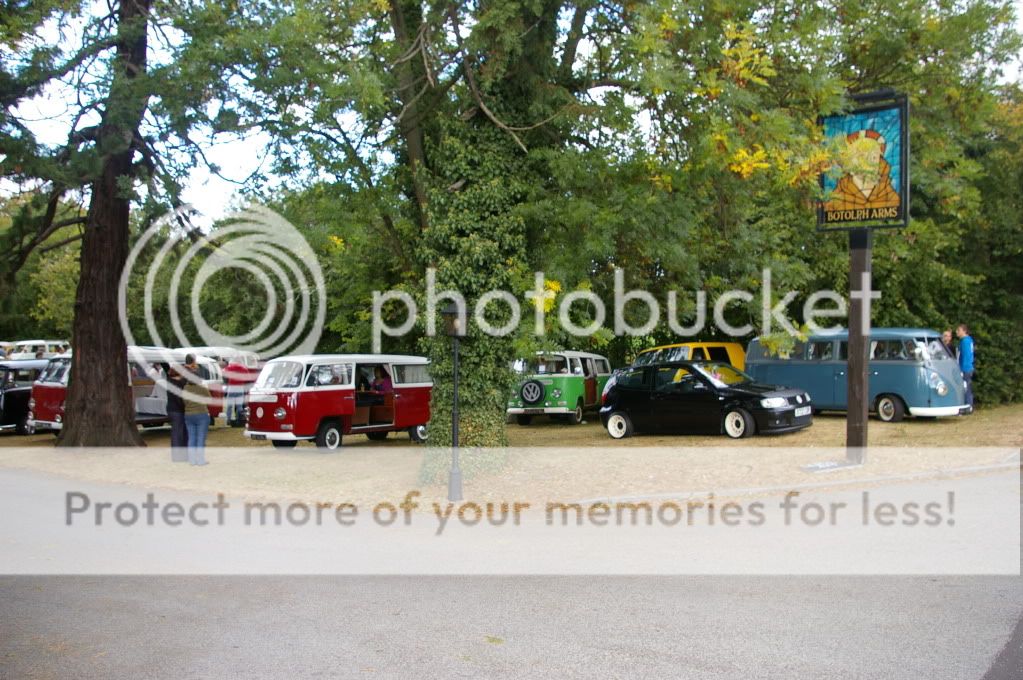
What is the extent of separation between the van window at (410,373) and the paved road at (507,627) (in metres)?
12.6

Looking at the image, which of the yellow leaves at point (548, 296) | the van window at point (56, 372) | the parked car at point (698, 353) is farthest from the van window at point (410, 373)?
the van window at point (56, 372)

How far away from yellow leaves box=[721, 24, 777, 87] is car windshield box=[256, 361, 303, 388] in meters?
10.7

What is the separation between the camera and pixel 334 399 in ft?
62.3

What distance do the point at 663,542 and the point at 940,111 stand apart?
9014 millimetres

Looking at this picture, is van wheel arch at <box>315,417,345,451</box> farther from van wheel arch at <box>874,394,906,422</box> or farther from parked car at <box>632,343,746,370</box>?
van wheel arch at <box>874,394,906,422</box>

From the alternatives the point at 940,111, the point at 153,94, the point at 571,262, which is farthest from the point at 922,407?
A: the point at 153,94

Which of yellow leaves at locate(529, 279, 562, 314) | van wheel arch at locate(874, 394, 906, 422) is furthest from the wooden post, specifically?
van wheel arch at locate(874, 394, 906, 422)

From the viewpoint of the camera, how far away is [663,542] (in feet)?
31.8

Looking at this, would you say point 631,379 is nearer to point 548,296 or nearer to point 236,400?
point 548,296

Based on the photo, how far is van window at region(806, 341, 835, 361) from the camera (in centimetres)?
2222

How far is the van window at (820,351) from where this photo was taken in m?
22.2

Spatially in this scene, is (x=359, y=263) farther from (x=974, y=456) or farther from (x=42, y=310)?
(x=42, y=310)

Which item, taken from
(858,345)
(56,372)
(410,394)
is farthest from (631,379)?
(56,372)

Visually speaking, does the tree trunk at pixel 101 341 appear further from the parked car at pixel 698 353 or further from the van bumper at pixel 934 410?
the van bumper at pixel 934 410
